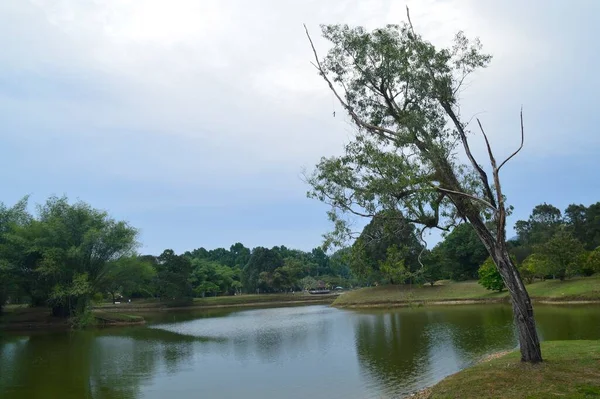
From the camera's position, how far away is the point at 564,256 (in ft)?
156

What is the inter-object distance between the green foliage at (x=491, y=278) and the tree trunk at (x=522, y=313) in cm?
4418

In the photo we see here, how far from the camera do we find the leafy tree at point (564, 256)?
47.3 m

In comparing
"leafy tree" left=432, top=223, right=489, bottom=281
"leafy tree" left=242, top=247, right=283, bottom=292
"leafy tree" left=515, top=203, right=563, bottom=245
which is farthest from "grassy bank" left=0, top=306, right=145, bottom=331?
"leafy tree" left=515, top=203, right=563, bottom=245

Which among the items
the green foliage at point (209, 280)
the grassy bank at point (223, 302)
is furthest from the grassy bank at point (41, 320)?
the green foliage at point (209, 280)

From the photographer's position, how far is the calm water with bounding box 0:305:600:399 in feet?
60.8

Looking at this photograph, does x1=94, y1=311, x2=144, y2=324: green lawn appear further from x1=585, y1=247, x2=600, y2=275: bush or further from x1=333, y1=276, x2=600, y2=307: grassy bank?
x1=585, y1=247, x2=600, y2=275: bush

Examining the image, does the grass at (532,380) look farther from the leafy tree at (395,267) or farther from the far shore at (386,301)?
the far shore at (386,301)

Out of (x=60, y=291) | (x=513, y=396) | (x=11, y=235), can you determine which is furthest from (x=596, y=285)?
(x=11, y=235)

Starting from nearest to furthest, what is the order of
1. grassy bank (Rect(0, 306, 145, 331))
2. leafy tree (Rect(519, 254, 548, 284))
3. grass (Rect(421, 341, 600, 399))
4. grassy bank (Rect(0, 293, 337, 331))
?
grass (Rect(421, 341, 600, 399))
leafy tree (Rect(519, 254, 548, 284))
grassy bank (Rect(0, 306, 145, 331))
grassy bank (Rect(0, 293, 337, 331))

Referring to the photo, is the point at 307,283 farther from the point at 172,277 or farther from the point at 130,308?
the point at 130,308

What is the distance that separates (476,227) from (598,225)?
225 ft

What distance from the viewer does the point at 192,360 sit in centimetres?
2648

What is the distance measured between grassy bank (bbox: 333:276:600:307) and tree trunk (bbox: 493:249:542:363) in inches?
963

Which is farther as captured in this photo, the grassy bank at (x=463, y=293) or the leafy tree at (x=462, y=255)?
the leafy tree at (x=462, y=255)
